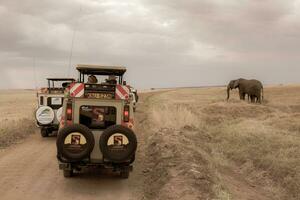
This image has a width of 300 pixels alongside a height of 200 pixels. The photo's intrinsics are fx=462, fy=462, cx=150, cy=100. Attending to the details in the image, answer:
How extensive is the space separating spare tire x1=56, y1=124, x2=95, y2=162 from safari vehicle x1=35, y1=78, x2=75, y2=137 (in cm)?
827

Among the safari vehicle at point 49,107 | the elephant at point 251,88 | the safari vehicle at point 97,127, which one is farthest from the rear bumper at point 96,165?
the elephant at point 251,88

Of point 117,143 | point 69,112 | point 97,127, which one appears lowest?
point 117,143

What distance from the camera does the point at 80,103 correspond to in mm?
11141

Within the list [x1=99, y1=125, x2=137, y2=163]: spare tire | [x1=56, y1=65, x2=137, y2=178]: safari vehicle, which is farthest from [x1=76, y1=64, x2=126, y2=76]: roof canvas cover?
[x1=99, y1=125, x2=137, y2=163]: spare tire

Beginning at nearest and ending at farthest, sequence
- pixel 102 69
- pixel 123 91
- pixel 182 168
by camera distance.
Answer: pixel 123 91 → pixel 182 168 → pixel 102 69

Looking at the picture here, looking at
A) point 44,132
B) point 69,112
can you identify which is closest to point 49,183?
point 69,112

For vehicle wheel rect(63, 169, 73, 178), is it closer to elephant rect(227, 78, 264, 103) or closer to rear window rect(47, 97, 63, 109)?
rear window rect(47, 97, 63, 109)

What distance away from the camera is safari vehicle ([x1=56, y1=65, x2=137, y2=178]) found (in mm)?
10281

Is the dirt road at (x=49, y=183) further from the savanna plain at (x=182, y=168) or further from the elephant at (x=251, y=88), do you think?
the elephant at (x=251, y=88)

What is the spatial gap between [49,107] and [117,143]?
909cm

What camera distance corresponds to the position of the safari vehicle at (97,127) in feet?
33.7

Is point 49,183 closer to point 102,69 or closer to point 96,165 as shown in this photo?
point 96,165

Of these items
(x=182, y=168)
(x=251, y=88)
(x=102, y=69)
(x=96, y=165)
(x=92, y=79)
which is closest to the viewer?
(x=96, y=165)

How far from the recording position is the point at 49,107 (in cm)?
1877
